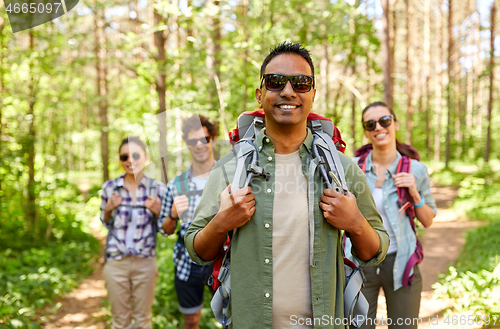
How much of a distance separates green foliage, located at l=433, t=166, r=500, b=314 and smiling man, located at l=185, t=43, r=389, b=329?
11.1 ft

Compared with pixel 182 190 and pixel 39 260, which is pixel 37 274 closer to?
pixel 39 260

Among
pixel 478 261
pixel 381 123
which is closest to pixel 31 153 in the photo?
pixel 381 123

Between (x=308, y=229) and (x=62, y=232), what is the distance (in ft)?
28.2

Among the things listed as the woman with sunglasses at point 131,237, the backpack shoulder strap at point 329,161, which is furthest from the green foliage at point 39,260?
the backpack shoulder strap at point 329,161

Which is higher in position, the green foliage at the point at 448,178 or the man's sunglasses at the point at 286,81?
the man's sunglasses at the point at 286,81

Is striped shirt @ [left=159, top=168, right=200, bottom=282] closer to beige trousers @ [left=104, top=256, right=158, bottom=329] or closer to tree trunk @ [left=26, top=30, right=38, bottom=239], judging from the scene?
beige trousers @ [left=104, top=256, right=158, bottom=329]

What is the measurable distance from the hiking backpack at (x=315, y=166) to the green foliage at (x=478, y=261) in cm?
313

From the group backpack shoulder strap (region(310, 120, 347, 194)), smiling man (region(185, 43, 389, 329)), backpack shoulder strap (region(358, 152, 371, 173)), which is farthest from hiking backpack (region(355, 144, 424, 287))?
backpack shoulder strap (region(310, 120, 347, 194))

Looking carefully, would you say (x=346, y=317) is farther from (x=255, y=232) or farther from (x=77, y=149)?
(x=77, y=149)

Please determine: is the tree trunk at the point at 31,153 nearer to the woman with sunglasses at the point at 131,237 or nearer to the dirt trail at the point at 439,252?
the woman with sunglasses at the point at 131,237

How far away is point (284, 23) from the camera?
25.6 ft

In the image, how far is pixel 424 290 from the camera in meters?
5.88

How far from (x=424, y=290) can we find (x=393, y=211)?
3.98m

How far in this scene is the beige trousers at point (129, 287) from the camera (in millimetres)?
3508
